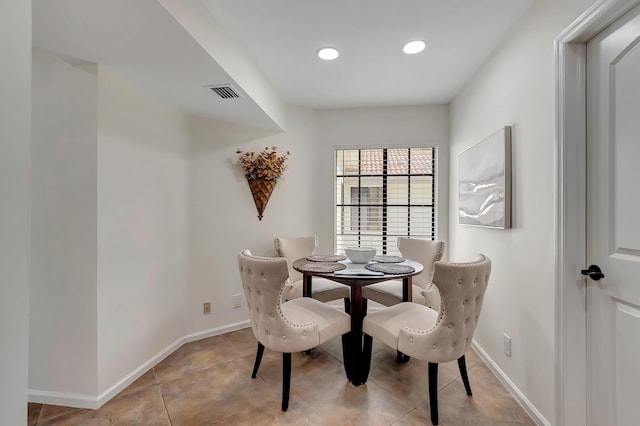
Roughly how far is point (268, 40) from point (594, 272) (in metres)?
2.36

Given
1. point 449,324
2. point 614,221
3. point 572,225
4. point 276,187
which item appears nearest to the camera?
point 614,221

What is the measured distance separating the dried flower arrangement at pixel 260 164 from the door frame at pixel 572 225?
2261 mm

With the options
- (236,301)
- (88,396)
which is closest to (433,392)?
(236,301)

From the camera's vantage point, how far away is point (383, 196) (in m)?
3.43

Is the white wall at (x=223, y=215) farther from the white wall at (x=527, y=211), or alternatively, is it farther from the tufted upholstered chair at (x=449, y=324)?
the white wall at (x=527, y=211)

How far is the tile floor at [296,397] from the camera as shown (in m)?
1.63

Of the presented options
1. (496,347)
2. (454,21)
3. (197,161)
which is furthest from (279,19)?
(496,347)

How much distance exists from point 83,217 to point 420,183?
315 cm

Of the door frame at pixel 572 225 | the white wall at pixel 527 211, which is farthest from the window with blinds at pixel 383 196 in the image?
the door frame at pixel 572 225

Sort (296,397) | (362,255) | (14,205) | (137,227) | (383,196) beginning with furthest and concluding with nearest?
(383,196)
(362,255)
(137,227)
(296,397)
(14,205)

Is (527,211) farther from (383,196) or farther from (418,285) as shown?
(383,196)

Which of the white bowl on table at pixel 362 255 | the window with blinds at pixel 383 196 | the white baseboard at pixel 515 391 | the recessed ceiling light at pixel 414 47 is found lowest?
the white baseboard at pixel 515 391

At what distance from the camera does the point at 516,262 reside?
1839 millimetres

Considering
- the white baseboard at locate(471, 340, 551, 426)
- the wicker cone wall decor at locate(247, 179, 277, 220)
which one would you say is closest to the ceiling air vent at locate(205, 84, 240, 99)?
the wicker cone wall decor at locate(247, 179, 277, 220)
